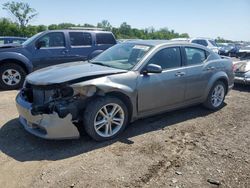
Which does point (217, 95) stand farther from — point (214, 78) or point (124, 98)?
point (124, 98)

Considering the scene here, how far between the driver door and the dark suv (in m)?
4.04

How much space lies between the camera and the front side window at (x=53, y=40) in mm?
8602

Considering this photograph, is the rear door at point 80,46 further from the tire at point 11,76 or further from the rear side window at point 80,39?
the tire at point 11,76

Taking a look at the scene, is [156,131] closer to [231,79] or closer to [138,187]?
[138,187]

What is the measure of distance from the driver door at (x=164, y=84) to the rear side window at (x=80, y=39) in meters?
4.70

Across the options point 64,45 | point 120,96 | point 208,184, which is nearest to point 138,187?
point 208,184

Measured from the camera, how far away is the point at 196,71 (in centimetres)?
552

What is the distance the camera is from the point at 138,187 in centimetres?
315

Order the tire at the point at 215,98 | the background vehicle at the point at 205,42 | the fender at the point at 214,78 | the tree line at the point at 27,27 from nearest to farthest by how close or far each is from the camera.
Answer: the fender at the point at 214,78, the tire at the point at 215,98, the background vehicle at the point at 205,42, the tree line at the point at 27,27

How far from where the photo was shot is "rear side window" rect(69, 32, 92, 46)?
9.15 metres

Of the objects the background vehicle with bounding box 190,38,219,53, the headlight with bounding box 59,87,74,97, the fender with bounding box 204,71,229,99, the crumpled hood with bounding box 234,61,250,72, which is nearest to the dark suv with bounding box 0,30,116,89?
the fender with bounding box 204,71,229,99

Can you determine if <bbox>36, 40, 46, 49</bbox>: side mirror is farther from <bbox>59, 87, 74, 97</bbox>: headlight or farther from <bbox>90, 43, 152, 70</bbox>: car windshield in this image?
<bbox>59, 87, 74, 97</bbox>: headlight

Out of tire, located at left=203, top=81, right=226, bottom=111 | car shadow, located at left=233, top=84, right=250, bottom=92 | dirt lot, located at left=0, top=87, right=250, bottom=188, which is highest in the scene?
tire, located at left=203, top=81, right=226, bottom=111

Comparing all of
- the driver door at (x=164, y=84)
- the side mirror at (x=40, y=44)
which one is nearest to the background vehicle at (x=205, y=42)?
the side mirror at (x=40, y=44)
